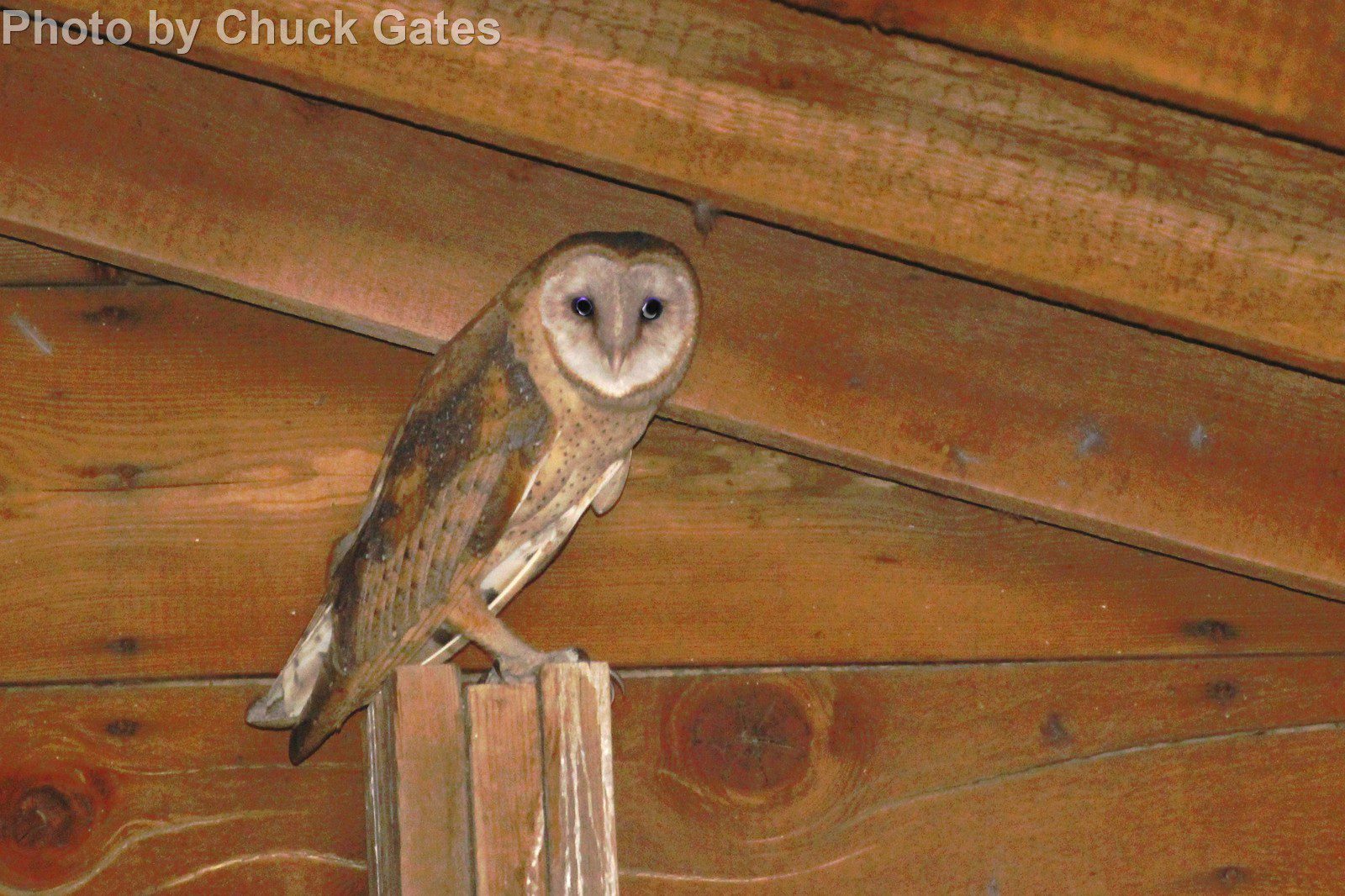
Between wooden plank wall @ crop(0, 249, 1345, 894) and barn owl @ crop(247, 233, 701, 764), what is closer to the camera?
barn owl @ crop(247, 233, 701, 764)

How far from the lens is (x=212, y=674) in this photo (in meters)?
1.82

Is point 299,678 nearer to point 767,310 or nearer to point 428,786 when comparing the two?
point 428,786

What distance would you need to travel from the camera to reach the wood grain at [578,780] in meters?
1.37

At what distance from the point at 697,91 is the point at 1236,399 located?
77cm

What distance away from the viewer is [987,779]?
1886 mm

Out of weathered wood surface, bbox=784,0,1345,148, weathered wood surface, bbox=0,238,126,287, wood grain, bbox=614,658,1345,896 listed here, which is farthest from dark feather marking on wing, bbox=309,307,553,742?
weathered wood surface, bbox=784,0,1345,148

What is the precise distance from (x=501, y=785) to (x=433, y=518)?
0.36 meters

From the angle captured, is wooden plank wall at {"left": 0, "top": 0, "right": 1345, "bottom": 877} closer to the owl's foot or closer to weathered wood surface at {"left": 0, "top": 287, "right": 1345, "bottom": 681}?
weathered wood surface at {"left": 0, "top": 287, "right": 1345, "bottom": 681}

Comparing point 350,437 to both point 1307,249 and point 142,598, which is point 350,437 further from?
point 1307,249

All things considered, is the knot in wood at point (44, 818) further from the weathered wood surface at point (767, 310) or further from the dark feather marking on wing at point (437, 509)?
the weathered wood surface at point (767, 310)

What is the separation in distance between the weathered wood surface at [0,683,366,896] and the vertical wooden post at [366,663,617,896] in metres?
0.42

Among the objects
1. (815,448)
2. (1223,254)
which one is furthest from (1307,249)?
(815,448)

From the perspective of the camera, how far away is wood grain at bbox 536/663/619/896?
4.49 ft

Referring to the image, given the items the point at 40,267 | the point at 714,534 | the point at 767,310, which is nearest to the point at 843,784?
the point at 714,534
